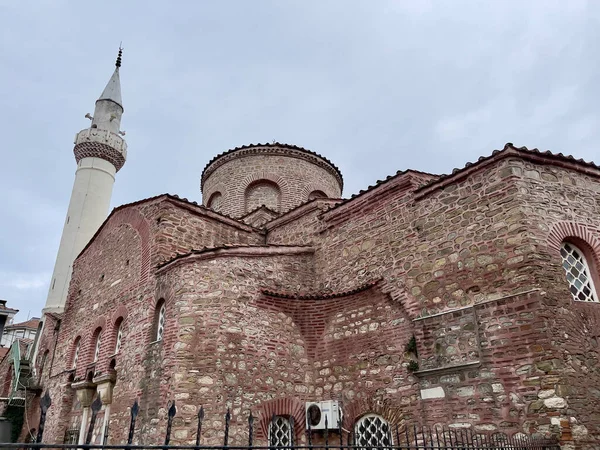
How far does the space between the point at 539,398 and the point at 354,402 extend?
3.14 meters

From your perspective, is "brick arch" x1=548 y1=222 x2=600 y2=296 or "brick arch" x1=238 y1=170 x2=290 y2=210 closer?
"brick arch" x1=548 y1=222 x2=600 y2=296

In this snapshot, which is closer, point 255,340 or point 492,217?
point 492,217

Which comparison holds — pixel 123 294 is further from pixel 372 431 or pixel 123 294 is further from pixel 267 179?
pixel 267 179

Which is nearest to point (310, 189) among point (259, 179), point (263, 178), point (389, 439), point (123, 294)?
point (263, 178)

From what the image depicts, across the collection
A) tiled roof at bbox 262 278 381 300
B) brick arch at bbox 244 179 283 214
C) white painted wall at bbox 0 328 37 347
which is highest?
white painted wall at bbox 0 328 37 347

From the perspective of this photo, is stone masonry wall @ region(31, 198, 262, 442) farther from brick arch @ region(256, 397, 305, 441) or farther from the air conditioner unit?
the air conditioner unit

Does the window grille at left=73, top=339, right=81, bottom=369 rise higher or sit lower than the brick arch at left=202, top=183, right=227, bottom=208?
lower

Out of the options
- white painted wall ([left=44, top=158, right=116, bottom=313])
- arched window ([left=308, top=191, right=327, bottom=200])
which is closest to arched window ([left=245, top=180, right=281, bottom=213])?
arched window ([left=308, top=191, right=327, bottom=200])

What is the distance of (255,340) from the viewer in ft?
28.1

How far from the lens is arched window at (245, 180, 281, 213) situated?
1541 cm

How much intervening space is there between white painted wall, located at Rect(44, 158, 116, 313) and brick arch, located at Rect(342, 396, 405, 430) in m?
14.6

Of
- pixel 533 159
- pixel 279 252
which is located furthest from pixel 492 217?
pixel 279 252

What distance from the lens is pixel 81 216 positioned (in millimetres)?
19531

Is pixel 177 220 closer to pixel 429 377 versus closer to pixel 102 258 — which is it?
pixel 102 258
